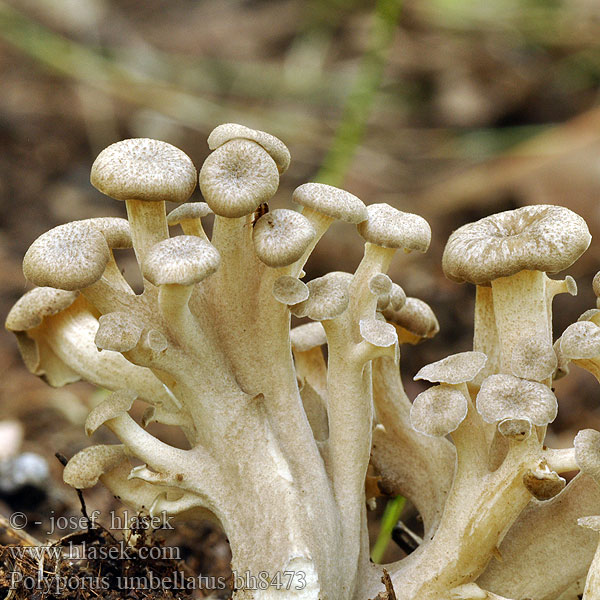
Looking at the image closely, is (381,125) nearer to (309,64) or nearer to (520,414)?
(309,64)

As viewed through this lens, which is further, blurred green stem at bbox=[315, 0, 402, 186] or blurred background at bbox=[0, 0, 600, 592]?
blurred background at bbox=[0, 0, 600, 592]

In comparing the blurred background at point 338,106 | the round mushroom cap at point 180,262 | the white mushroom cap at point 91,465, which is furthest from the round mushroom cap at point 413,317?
the blurred background at point 338,106

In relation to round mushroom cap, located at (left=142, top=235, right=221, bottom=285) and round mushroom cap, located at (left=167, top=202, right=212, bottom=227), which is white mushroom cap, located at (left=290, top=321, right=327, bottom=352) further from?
round mushroom cap, located at (left=142, top=235, right=221, bottom=285)

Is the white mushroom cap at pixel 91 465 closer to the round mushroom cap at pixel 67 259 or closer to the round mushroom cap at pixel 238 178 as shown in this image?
the round mushroom cap at pixel 67 259

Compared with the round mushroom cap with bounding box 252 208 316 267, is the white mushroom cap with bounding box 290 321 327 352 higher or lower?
lower

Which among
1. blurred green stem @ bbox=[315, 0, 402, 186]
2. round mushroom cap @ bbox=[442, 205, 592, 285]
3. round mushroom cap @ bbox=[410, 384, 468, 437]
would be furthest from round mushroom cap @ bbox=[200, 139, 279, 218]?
blurred green stem @ bbox=[315, 0, 402, 186]

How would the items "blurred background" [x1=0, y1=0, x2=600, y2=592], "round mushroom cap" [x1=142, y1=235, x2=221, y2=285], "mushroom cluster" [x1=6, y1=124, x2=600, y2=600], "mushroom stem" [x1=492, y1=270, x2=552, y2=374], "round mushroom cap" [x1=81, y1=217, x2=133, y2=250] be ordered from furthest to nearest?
"blurred background" [x1=0, y1=0, x2=600, y2=592]
"round mushroom cap" [x1=81, y1=217, x2=133, y2=250]
"mushroom stem" [x1=492, y1=270, x2=552, y2=374]
"mushroom cluster" [x1=6, y1=124, x2=600, y2=600]
"round mushroom cap" [x1=142, y1=235, x2=221, y2=285]

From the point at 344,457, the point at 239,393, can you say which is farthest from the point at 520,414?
the point at 239,393

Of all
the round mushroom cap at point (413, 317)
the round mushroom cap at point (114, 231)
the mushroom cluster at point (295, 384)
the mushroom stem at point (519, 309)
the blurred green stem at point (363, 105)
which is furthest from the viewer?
the blurred green stem at point (363, 105)
